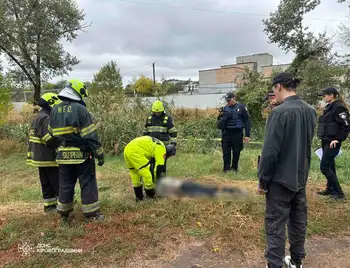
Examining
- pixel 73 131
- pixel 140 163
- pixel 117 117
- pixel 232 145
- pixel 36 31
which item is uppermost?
pixel 36 31

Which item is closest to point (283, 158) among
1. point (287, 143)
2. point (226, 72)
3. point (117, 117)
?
point (287, 143)

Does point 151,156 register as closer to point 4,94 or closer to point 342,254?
point 342,254

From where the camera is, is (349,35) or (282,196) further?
(349,35)

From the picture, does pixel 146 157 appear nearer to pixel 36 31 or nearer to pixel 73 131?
pixel 73 131

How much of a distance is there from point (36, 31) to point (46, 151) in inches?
543

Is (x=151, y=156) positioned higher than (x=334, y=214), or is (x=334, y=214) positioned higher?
(x=151, y=156)

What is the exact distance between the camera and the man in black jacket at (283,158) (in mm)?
2469

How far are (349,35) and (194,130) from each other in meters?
12.0

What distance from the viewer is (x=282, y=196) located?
2564 millimetres

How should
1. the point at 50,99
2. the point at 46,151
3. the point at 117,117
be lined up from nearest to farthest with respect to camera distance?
the point at 46,151 < the point at 50,99 < the point at 117,117

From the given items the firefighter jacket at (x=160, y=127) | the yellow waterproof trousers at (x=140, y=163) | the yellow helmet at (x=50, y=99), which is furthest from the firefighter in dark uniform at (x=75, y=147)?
the firefighter jacket at (x=160, y=127)

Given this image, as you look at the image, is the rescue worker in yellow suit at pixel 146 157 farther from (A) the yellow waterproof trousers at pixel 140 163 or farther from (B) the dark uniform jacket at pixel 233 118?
(B) the dark uniform jacket at pixel 233 118

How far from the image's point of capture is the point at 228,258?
3.06m

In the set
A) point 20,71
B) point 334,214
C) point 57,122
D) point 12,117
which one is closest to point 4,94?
point 12,117
